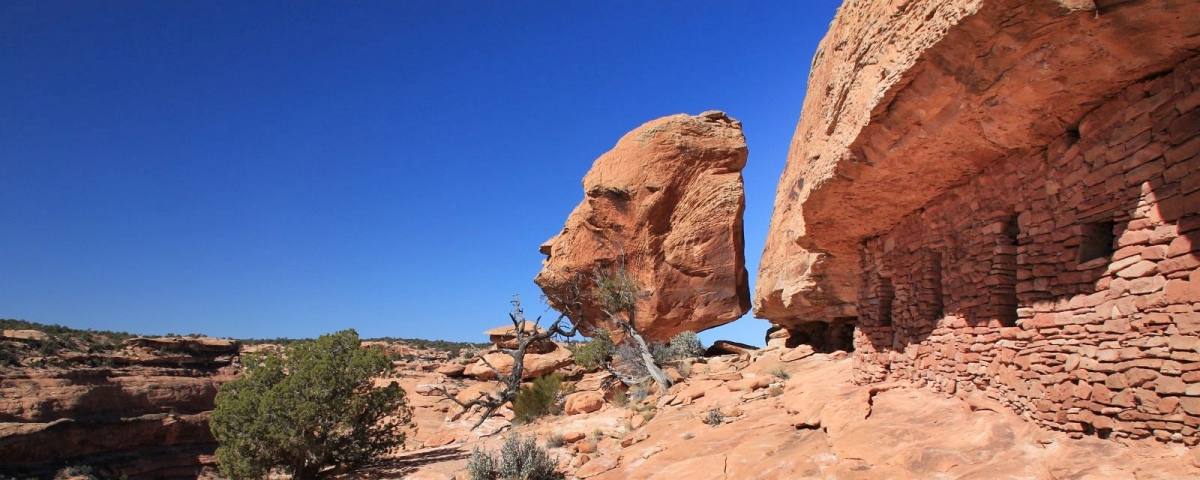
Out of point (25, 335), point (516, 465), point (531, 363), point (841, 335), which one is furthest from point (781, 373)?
point (25, 335)

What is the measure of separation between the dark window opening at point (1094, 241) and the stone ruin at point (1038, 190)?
14mm

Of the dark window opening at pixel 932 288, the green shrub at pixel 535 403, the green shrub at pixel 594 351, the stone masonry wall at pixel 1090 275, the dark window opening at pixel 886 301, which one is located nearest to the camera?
the stone masonry wall at pixel 1090 275

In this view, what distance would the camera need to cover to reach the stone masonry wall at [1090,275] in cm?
382

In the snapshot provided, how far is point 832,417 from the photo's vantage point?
23.0ft

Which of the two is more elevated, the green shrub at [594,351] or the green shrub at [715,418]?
the green shrub at [594,351]

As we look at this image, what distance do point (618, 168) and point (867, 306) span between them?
13674 mm

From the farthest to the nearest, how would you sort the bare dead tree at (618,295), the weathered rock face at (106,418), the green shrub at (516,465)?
the weathered rock face at (106,418) → the bare dead tree at (618,295) → the green shrub at (516,465)

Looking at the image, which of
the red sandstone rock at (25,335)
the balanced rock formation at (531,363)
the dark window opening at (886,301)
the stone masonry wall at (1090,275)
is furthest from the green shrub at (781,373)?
the red sandstone rock at (25,335)

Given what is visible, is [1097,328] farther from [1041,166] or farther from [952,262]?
[952,262]

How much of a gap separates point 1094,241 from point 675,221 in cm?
1688

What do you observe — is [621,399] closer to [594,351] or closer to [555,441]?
[555,441]

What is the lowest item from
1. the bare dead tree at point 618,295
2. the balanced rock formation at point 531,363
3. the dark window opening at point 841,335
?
the balanced rock formation at point 531,363

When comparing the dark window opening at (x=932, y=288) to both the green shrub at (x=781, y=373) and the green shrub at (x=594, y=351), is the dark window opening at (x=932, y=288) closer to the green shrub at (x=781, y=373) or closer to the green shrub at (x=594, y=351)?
the green shrub at (x=781, y=373)

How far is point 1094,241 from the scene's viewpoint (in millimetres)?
4688
